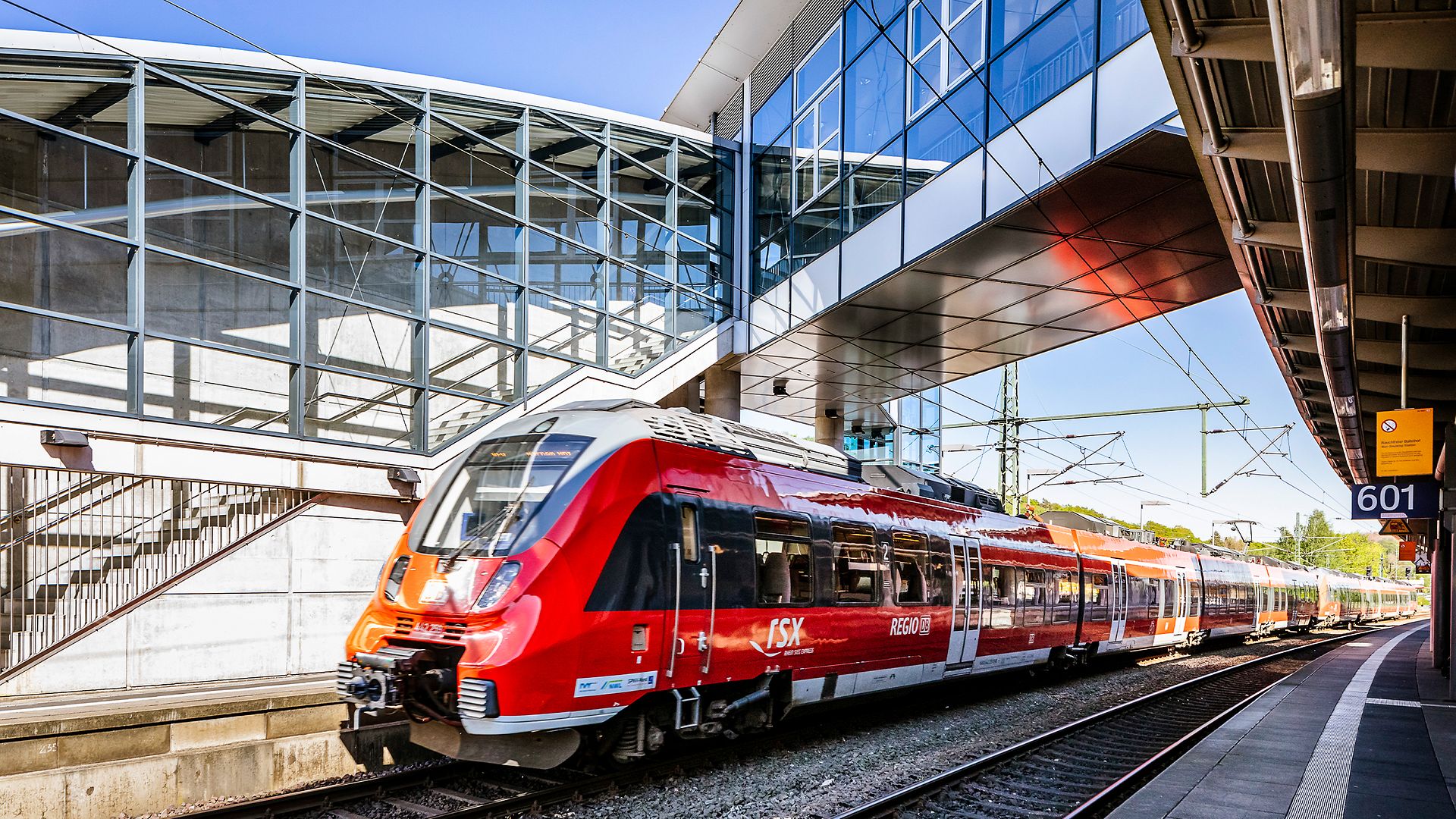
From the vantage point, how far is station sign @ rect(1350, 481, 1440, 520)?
51.5ft

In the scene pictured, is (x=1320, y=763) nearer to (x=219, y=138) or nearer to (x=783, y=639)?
(x=783, y=639)

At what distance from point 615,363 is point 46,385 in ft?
32.0

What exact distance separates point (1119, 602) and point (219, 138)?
19.5 metres

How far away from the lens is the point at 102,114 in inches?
596

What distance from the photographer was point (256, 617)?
14.5 metres

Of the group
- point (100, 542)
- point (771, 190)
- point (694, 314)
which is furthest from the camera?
point (771, 190)

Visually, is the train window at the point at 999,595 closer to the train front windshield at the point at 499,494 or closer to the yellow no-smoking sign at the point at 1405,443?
the yellow no-smoking sign at the point at 1405,443

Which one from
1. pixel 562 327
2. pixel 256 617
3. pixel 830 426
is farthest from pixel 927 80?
pixel 830 426

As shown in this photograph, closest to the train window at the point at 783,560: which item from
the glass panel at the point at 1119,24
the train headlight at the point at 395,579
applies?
the train headlight at the point at 395,579

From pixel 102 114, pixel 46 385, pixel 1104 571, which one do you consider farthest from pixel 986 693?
pixel 102 114

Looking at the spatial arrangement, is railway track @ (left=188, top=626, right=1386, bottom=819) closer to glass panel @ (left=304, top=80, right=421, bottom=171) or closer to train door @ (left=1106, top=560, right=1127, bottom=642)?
train door @ (left=1106, top=560, right=1127, bottom=642)

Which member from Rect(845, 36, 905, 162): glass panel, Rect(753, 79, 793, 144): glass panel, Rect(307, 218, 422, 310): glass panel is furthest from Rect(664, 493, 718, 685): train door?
Rect(753, 79, 793, 144): glass panel

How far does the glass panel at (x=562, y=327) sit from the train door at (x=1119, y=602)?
1194 centimetres

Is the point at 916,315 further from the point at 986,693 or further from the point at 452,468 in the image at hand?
the point at 452,468
